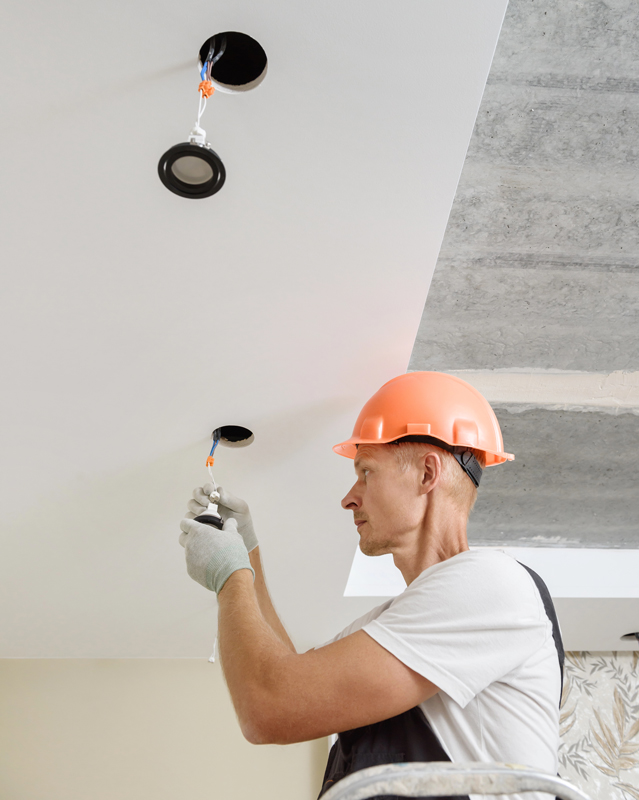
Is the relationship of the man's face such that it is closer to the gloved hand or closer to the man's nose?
the man's nose

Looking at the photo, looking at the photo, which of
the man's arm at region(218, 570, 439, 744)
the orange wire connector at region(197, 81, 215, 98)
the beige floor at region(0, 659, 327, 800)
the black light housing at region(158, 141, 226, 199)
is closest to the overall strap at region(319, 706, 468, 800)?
the man's arm at region(218, 570, 439, 744)

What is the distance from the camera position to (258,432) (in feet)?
5.78

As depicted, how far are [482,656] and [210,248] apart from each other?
0.96 m

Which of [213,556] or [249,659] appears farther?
[213,556]

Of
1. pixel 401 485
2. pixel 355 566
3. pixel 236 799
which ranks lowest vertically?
pixel 236 799

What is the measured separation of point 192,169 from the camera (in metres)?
1.00

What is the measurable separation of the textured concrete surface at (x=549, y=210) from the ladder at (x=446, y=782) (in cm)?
130

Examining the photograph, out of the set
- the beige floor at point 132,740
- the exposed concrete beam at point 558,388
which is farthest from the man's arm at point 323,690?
the beige floor at point 132,740

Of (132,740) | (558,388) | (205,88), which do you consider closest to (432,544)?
(558,388)

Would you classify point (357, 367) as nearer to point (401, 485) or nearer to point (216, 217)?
point (401, 485)

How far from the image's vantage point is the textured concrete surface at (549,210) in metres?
1.26

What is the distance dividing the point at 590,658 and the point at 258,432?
104 inches

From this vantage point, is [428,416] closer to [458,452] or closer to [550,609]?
[458,452]

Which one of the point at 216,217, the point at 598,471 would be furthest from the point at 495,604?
the point at 598,471
